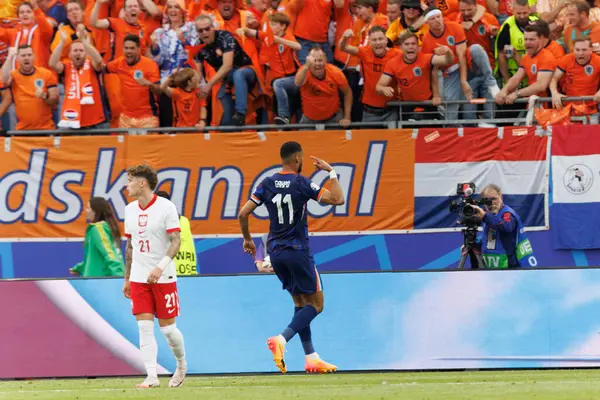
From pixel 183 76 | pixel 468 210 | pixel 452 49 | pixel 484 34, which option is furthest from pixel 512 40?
pixel 183 76

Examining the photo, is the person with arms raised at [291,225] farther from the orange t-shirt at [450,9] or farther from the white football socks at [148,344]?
the orange t-shirt at [450,9]

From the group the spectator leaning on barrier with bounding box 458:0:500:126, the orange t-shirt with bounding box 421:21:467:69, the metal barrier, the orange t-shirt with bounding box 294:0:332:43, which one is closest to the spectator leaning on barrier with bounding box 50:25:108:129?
the metal barrier

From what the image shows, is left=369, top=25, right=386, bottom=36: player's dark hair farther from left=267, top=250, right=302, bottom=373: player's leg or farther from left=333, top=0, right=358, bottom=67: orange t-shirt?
left=267, top=250, right=302, bottom=373: player's leg

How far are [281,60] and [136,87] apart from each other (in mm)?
2180

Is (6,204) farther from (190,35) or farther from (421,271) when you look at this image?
(421,271)

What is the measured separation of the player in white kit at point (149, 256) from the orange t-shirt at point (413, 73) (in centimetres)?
666

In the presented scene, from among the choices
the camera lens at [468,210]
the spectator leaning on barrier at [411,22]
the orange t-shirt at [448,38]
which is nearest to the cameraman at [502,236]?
the camera lens at [468,210]

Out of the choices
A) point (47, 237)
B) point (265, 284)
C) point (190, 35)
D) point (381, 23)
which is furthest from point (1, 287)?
point (381, 23)

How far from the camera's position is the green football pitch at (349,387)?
8914 mm

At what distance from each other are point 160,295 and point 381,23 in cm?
802

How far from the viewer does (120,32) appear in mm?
17531

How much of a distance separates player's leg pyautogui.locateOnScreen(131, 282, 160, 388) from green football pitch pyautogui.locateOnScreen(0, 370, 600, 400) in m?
0.17

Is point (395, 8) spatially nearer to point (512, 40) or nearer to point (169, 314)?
point (512, 40)

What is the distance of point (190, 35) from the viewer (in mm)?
17062
